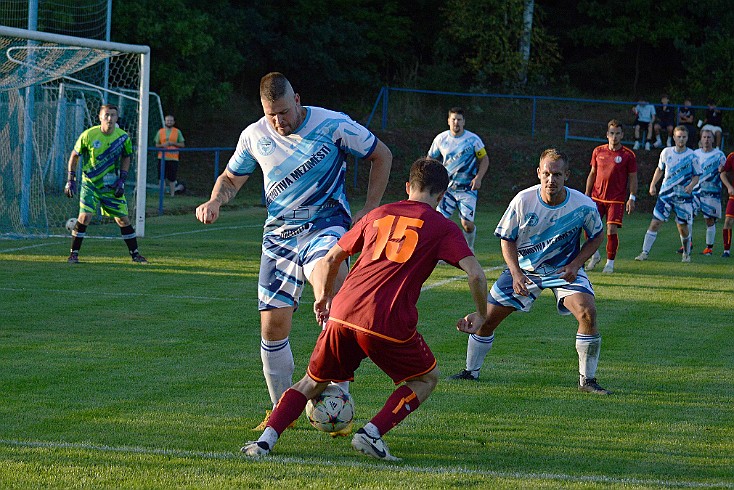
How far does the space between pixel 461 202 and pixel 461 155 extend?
0.66 meters

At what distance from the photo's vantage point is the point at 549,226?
750 centimetres

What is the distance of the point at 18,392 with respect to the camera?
6.88 meters

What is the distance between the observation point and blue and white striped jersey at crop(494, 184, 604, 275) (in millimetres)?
7480

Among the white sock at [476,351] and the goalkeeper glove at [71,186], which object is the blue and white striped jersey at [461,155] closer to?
the goalkeeper glove at [71,186]

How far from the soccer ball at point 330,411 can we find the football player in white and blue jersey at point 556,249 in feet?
6.33

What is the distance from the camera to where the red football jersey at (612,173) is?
1456 cm

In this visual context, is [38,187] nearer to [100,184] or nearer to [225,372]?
[100,184]

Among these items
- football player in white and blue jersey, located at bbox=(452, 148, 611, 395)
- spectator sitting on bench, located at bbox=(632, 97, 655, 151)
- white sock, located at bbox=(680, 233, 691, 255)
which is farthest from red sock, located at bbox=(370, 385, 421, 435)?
spectator sitting on bench, located at bbox=(632, 97, 655, 151)

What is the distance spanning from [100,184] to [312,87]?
25.0 metres

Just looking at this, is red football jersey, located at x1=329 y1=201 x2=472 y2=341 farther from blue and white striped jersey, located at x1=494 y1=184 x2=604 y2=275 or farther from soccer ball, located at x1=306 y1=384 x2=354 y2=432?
blue and white striped jersey, located at x1=494 y1=184 x2=604 y2=275

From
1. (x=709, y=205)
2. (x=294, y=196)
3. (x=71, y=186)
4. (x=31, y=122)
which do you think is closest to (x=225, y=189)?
(x=294, y=196)

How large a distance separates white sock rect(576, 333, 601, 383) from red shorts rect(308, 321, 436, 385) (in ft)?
7.53

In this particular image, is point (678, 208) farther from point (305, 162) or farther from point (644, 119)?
point (644, 119)

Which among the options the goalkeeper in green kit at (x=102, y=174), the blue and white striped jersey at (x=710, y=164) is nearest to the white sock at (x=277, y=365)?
the goalkeeper in green kit at (x=102, y=174)
